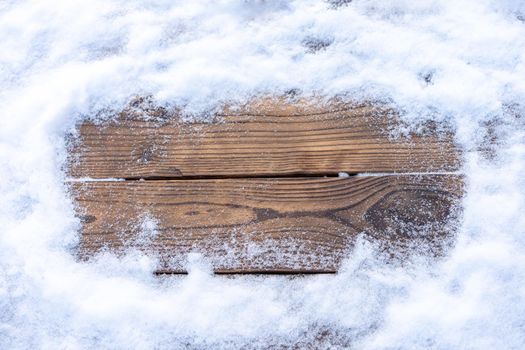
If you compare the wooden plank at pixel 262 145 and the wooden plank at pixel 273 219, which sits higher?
the wooden plank at pixel 262 145

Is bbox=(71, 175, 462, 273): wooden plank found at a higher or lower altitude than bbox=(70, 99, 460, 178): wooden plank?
lower

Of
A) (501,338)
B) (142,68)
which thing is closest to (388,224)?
(501,338)

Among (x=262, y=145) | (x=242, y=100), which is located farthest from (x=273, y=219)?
(x=242, y=100)

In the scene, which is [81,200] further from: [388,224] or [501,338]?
[501,338]

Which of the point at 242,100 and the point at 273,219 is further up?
the point at 242,100

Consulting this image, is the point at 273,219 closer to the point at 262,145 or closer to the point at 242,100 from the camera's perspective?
the point at 262,145
